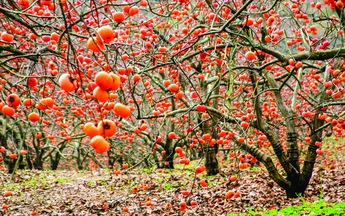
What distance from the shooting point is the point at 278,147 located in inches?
233

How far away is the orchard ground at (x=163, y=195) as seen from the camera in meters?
6.23

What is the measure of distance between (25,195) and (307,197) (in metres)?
7.35

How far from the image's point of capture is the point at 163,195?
26.1 ft

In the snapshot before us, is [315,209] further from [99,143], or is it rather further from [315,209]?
[99,143]

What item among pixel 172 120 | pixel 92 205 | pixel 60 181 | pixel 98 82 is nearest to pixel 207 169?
pixel 172 120

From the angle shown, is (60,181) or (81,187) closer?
(81,187)

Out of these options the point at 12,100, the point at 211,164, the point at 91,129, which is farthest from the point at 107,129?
the point at 211,164

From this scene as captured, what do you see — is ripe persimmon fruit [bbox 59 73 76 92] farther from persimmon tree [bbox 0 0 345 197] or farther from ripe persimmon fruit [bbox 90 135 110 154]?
ripe persimmon fruit [bbox 90 135 110 154]

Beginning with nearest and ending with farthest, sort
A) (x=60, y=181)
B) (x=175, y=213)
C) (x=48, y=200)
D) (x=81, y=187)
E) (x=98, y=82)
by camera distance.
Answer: (x=98, y=82), (x=175, y=213), (x=48, y=200), (x=81, y=187), (x=60, y=181)

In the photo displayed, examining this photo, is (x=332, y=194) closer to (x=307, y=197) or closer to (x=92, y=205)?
(x=307, y=197)

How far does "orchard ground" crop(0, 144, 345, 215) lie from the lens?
20.4 ft

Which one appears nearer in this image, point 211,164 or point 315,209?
point 315,209

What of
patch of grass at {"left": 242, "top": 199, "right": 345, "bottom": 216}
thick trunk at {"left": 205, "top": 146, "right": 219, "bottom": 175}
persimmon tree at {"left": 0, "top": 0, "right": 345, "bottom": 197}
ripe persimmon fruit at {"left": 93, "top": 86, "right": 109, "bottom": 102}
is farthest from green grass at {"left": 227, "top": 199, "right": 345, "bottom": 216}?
ripe persimmon fruit at {"left": 93, "top": 86, "right": 109, "bottom": 102}

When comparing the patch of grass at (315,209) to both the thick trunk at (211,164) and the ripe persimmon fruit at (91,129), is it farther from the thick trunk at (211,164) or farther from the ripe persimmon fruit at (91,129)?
the ripe persimmon fruit at (91,129)
